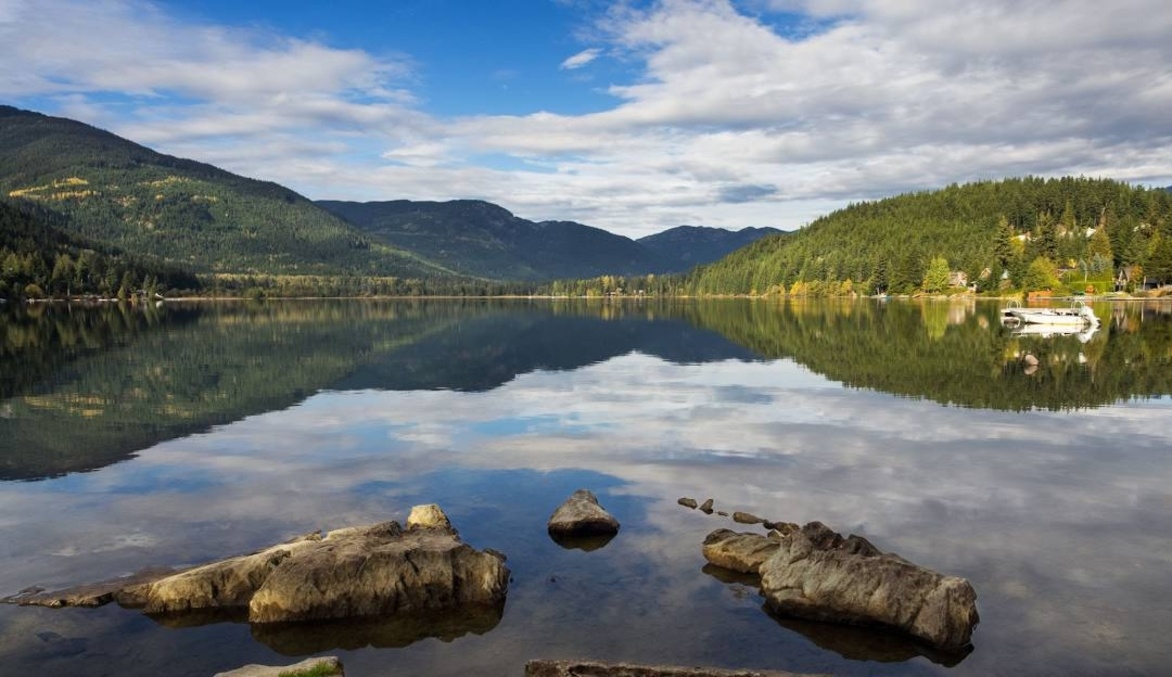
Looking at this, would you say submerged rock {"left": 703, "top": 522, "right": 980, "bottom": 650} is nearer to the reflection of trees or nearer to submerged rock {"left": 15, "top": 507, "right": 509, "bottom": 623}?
submerged rock {"left": 15, "top": 507, "right": 509, "bottom": 623}

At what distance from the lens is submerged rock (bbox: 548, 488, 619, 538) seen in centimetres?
2592

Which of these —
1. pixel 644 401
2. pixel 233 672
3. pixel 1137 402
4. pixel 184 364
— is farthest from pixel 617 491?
pixel 184 364

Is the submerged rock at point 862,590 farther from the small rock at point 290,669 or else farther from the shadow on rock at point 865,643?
the small rock at point 290,669

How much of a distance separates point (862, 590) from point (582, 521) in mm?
9588

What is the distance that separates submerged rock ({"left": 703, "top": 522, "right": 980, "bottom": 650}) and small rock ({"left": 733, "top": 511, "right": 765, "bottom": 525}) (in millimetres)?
4462

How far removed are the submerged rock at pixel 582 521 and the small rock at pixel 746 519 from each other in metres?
4.39

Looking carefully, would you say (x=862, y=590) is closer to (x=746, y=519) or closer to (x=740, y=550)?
(x=740, y=550)

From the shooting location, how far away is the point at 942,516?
27.7 meters

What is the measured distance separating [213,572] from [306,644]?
4.38m

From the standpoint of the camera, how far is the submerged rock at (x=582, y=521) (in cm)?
2592

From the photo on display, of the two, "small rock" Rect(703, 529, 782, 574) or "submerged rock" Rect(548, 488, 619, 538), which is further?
"submerged rock" Rect(548, 488, 619, 538)

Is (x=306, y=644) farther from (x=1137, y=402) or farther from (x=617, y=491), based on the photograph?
(x=1137, y=402)

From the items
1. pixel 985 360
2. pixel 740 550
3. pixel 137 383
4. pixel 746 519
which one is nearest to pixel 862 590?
pixel 740 550

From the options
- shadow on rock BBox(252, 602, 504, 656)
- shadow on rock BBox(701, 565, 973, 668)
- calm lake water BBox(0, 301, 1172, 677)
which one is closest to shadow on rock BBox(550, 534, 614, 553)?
calm lake water BBox(0, 301, 1172, 677)
